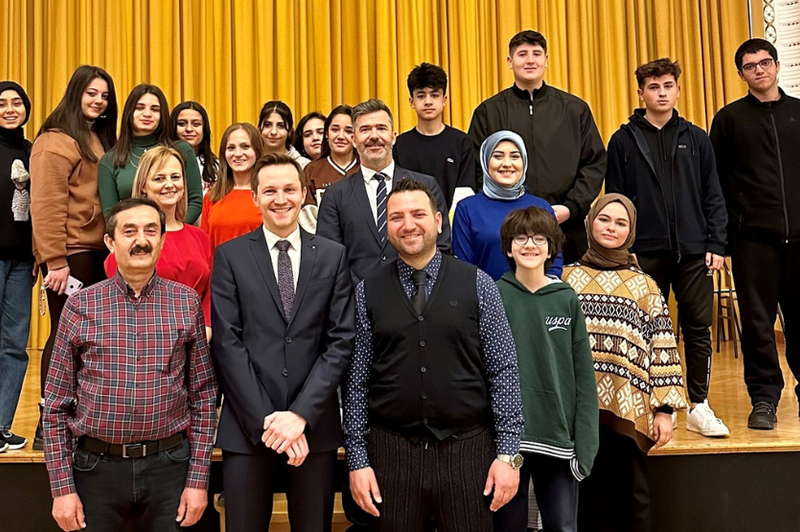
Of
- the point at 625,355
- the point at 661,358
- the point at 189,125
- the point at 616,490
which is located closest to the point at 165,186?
the point at 189,125

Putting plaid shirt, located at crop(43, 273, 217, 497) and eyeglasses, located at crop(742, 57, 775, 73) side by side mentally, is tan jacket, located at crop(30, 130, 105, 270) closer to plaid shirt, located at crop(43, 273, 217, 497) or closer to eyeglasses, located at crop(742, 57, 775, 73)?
plaid shirt, located at crop(43, 273, 217, 497)

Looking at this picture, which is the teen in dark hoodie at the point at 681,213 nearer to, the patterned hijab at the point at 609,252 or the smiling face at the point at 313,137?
the patterned hijab at the point at 609,252

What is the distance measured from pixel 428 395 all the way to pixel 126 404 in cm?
85

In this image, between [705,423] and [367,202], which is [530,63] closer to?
[367,202]

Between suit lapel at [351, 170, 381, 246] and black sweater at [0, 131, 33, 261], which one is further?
black sweater at [0, 131, 33, 261]

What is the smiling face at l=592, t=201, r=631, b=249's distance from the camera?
8.63 feet

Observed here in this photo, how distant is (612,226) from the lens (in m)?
2.63

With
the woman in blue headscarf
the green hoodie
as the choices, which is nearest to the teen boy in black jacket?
the woman in blue headscarf

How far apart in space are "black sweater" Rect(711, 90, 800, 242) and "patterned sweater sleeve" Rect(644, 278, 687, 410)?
1.08 metres

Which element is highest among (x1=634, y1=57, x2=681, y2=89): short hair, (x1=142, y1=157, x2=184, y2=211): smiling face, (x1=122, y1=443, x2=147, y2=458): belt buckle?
(x1=634, y1=57, x2=681, y2=89): short hair

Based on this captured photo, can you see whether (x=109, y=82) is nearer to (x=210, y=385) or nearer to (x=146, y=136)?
(x=146, y=136)

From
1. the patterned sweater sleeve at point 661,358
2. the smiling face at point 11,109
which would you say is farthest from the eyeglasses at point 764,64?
the smiling face at point 11,109

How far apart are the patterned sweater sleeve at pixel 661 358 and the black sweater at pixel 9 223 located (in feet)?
8.20

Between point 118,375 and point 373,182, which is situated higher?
point 373,182
